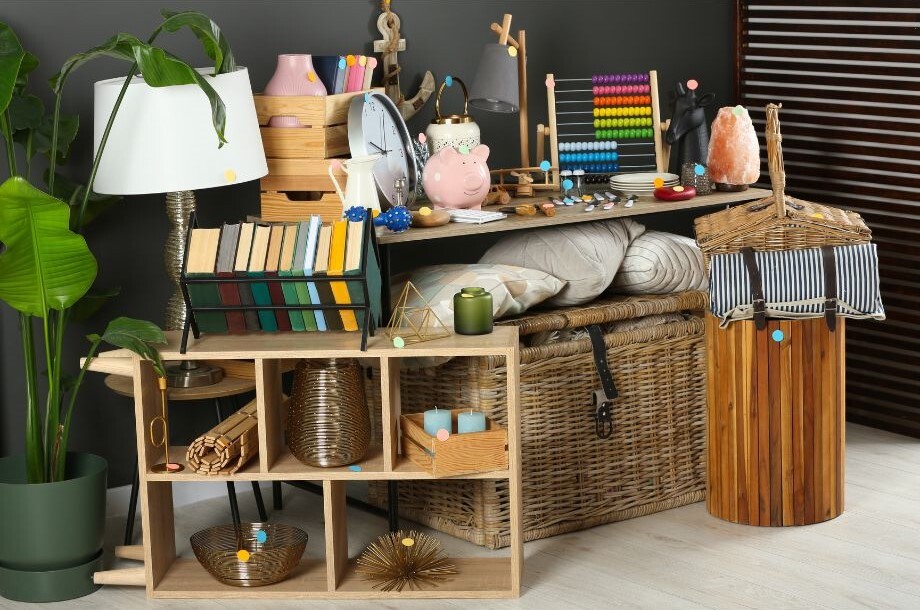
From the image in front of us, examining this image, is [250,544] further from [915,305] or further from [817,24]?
[817,24]

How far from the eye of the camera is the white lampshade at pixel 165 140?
2979 millimetres

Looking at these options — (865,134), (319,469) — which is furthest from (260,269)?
(865,134)

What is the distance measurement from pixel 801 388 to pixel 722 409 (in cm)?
20

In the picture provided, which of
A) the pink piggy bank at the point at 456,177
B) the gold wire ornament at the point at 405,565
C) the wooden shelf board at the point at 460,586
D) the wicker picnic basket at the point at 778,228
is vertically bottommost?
the wooden shelf board at the point at 460,586

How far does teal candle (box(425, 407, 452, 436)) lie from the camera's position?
299cm

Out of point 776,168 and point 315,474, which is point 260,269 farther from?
point 776,168

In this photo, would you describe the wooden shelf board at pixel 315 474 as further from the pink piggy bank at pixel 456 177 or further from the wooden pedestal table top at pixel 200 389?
the pink piggy bank at pixel 456 177

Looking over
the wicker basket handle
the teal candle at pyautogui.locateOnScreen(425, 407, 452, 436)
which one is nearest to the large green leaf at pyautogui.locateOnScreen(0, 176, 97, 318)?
the teal candle at pyautogui.locateOnScreen(425, 407, 452, 436)

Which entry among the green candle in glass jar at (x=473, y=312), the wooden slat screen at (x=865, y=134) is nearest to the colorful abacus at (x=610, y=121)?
the wooden slat screen at (x=865, y=134)

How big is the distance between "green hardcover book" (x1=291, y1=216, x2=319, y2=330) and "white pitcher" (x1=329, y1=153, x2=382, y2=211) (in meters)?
0.22

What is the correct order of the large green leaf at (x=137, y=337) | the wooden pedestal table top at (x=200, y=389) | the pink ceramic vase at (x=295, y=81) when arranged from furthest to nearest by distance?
the pink ceramic vase at (x=295, y=81), the wooden pedestal table top at (x=200, y=389), the large green leaf at (x=137, y=337)

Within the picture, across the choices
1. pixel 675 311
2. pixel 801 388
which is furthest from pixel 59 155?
pixel 801 388

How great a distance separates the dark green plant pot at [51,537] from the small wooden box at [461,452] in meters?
0.75

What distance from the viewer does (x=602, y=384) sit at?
337cm
